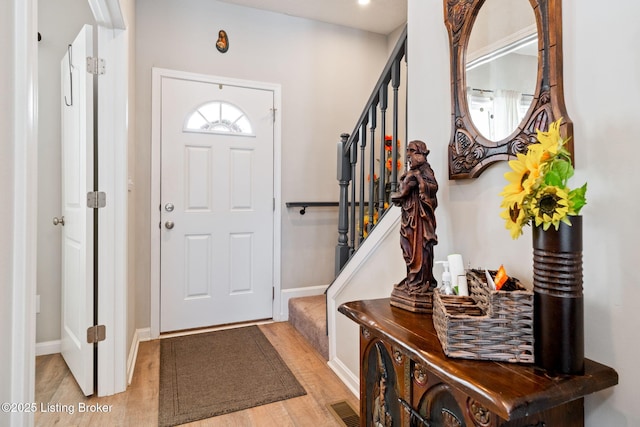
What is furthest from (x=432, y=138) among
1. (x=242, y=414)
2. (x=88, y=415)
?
(x=88, y=415)

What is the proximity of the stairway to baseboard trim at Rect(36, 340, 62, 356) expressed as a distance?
1733mm

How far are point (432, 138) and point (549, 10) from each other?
0.56 meters

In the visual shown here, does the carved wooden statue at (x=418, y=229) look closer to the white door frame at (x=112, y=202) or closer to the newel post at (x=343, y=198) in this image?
the newel post at (x=343, y=198)

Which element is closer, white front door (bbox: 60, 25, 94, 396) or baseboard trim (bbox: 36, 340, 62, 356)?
white front door (bbox: 60, 25, 94, 396)

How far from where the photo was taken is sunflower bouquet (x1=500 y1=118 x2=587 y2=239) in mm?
708

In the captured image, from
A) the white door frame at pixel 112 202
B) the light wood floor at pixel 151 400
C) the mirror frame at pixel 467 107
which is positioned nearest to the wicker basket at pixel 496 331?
the mirror frame at pixel 467 107

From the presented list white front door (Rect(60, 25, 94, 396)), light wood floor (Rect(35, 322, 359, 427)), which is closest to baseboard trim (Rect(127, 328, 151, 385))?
light wood floor (Rect(35, 322, 359, 427))

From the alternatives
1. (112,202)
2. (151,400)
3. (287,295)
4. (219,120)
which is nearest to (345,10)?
(219,120)

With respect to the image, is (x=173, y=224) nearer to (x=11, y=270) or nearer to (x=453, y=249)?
(x=11, y=270)

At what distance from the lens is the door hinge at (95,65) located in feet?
6.31

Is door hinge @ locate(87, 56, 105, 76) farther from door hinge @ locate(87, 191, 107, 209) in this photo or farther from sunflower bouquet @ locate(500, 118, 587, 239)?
sunflower bouquet @ locate(500, 118, 587, 239)

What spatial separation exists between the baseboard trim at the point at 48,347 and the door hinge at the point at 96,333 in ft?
2.77

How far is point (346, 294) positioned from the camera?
83.4 inches

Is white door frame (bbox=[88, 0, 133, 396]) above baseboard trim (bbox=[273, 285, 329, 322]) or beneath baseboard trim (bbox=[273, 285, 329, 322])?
above
